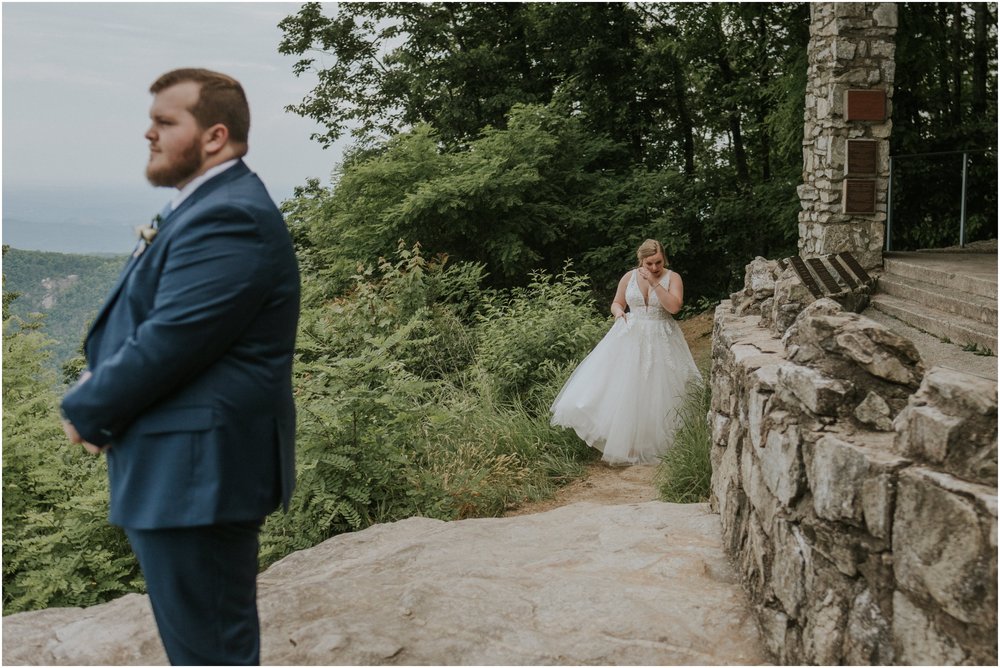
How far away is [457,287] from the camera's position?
13.4m

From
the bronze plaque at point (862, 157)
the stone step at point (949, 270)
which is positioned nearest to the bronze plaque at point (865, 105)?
the bronze plaque at point (862, 157)

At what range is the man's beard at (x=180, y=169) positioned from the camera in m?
2.49

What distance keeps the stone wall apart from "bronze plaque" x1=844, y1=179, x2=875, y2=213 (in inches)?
235

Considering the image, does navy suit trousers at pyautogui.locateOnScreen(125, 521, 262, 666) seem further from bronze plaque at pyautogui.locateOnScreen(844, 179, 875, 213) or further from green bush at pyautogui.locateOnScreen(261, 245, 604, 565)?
bronze plaque at pyautogui.locateOnScreen(844, 179, 875, 213)

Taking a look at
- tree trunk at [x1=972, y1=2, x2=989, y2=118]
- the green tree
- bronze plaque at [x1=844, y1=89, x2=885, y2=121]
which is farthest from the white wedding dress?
tree trunk at [x1=972, y1=2, x2=989, y2=118]

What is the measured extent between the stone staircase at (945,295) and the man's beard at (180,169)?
4.52m

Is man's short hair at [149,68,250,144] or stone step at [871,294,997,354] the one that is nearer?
man's short hair at [149,68,250,144]

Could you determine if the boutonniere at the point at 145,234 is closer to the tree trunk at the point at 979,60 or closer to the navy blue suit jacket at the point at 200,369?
the navy blue suit jacket at the point at 200,369

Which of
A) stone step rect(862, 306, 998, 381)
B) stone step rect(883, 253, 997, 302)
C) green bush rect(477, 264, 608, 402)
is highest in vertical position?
stone step rect(883, 253, 997, 302)

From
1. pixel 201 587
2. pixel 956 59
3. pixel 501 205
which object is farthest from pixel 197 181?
pixel 956 59

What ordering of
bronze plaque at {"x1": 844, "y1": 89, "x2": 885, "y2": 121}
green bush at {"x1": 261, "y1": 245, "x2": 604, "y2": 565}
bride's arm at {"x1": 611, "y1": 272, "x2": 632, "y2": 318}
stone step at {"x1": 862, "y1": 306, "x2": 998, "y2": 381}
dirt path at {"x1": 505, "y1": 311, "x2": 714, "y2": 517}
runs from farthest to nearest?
bronze plaque at {"x1": 844, "y1": 89, "x2": 885, "y2": 121}
bride's arm at {"x1": 611, "y1": 272, "x2": 632, "y2": 318}
dirt path at {"x1": 505, "y1": 311, "x2": 714, "y2": 517}
green bush at {"x1": 261, "y1": 245, "x2": 604, "y2": 565}
stone step at {"x1": 862, "y1": 306, "x2": 998, "y2": 381}

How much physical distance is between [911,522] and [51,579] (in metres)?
4.60

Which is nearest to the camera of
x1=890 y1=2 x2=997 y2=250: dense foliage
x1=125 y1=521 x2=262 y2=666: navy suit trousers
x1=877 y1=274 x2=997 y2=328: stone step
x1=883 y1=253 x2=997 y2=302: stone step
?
x1=125 y1=521 x2=262 y2=666: navy suit trousers

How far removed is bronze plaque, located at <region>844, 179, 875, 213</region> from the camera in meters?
9.33
